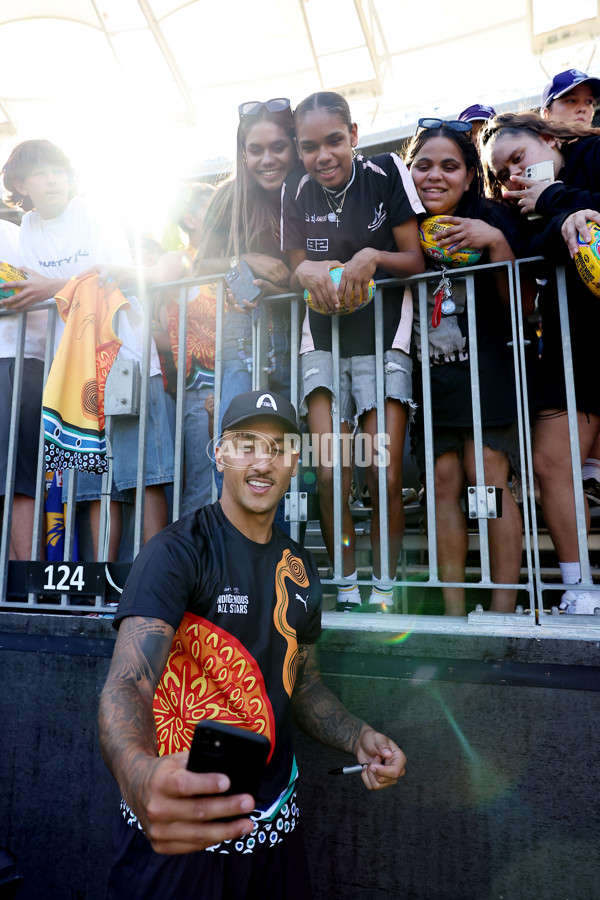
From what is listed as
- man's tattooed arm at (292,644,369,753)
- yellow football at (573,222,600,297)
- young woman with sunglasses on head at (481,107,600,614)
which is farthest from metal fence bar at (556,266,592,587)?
man's tattooed arm at (292,644,369,753)

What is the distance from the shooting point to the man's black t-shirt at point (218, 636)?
80.4 inches

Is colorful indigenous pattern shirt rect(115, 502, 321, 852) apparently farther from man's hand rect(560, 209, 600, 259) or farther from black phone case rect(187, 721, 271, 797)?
man's hand rect(560, 209, 600, 259)

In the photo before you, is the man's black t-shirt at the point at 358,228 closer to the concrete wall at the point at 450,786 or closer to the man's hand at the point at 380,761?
the concrete wall at the point at 450,786

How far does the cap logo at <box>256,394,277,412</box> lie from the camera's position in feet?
8.05

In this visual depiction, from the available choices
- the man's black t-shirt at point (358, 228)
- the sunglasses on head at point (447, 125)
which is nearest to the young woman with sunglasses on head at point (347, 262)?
the man's black t-shirt at point (358, 228)

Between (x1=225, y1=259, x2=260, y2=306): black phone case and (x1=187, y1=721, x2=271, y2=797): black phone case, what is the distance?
227cm

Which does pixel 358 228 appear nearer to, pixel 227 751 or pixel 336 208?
pixel 336 208

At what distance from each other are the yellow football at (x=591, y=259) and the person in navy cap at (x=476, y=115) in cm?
154

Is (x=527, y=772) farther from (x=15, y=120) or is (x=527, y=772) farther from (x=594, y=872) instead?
(x=15, y=120)

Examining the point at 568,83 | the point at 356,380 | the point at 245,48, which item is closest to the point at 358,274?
the point at 356,380

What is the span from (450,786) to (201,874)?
3.29 feet

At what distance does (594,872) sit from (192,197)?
13.0 ft

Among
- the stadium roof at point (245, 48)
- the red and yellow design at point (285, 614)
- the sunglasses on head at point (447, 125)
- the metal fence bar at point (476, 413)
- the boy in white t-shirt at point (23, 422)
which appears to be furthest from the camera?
the stadium roof at point (245, 48)

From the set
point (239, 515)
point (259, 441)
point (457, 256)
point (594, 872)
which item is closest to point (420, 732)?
point (594, 872)
